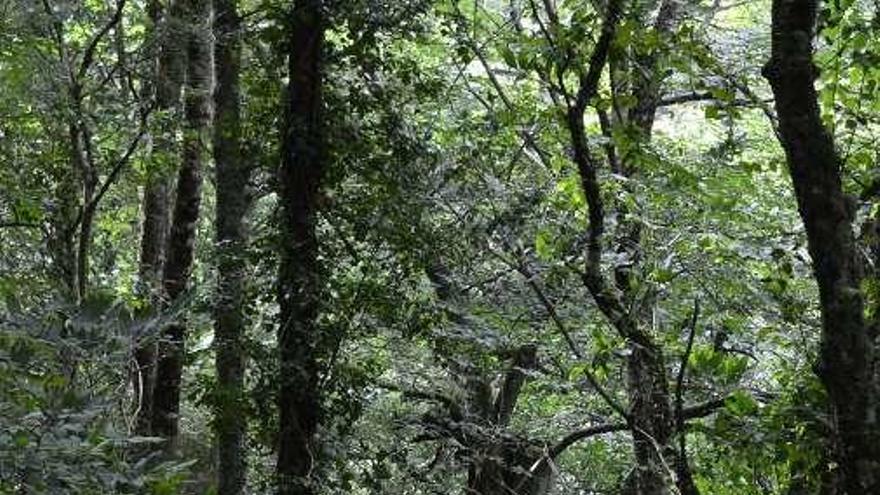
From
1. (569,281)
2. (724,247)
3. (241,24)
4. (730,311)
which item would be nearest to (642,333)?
(724,247)

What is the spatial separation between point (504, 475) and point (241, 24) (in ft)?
16.4

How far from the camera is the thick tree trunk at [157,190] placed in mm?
7438

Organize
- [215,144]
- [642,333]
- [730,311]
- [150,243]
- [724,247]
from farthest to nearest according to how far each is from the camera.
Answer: [150,243], [215,144], [730,311], [724,247], [642,333]

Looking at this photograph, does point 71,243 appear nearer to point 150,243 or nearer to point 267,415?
point 150,243

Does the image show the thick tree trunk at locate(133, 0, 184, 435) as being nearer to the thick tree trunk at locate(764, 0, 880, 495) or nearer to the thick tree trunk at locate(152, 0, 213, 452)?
the thick tree trunk at locate(152, 0, 213, 452)

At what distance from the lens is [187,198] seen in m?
7.73

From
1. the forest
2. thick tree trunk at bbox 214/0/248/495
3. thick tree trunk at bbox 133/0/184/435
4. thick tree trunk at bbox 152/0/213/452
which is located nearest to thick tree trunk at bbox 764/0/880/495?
the forest

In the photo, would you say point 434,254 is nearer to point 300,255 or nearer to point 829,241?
point 300,255

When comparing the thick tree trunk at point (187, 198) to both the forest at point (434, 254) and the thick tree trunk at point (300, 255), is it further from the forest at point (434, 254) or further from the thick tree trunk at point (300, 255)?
the thick tree trunk at point (300, 255)

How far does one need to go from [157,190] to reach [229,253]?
141 inches

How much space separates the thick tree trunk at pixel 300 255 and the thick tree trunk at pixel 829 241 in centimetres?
286

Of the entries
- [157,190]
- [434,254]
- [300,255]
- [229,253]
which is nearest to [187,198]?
[157,190]

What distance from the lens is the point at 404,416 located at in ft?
26.7

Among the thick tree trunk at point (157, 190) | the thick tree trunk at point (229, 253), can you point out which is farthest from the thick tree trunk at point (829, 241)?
the thick tree trunk at point (157, 190)
